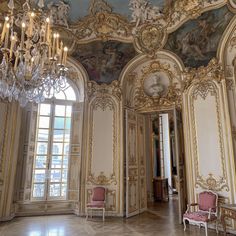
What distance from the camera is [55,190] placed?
22.1ft

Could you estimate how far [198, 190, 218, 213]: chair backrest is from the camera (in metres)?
4.91

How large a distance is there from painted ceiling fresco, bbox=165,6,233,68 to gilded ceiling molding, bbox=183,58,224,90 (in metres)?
0.19

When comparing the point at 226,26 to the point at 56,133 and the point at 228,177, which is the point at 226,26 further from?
the point at 56,133

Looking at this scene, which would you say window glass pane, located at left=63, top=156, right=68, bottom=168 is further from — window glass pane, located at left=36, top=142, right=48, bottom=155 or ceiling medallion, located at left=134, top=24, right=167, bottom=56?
ceiling medallion, located at left=134, top=24, right=167, bottom=56

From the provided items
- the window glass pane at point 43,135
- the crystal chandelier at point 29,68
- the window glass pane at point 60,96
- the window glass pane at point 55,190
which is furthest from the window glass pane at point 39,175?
the crystal chandelier at point 29,68

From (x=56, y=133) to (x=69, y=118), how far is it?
67 cm

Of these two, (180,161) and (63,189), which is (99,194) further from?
(180,161)

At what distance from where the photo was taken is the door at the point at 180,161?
5.74 m

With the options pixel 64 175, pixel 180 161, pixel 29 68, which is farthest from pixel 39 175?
pixel 180 161

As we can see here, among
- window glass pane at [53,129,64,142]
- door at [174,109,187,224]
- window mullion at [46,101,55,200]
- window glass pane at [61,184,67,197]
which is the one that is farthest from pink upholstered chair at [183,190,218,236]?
window glass pane at [53,129,64,142]

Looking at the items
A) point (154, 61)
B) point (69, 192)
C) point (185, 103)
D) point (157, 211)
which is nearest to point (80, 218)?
point (69, 192)

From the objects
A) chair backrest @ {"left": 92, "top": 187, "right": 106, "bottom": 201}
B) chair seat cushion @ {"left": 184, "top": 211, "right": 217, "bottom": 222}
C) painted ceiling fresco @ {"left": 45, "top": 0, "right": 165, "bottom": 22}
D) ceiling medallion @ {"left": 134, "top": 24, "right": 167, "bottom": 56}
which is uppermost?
painted ceiling fresco @ {"left": 45, "top": 0, "right": 165, "bottom": 22}

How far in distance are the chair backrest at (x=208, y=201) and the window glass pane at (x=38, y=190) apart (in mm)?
4617

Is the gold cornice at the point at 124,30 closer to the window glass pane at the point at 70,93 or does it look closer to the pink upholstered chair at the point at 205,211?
the window glass pane at the point at 70,93
